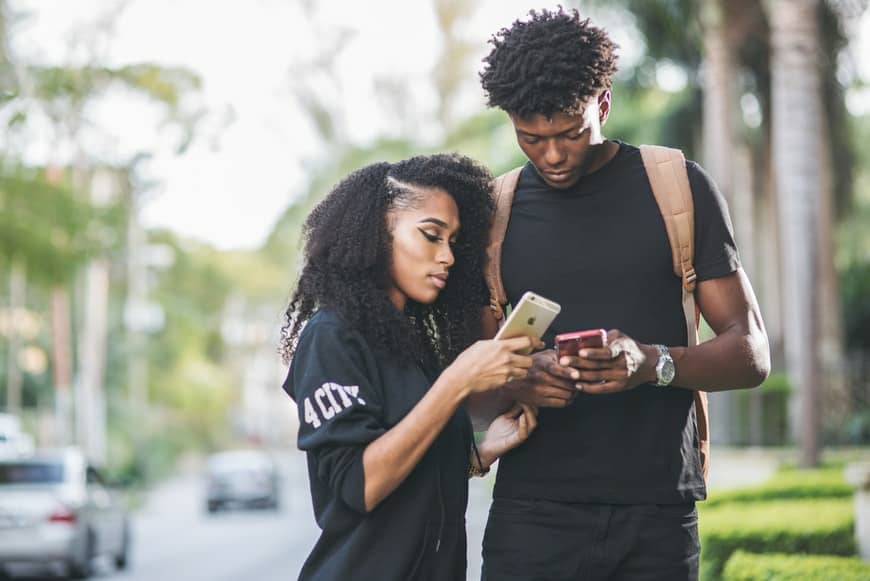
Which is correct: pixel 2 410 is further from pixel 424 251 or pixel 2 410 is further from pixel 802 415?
pixel 424 251

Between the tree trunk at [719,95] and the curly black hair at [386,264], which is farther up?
the tree trunk at [719,95]

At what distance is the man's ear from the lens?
11.6 ft

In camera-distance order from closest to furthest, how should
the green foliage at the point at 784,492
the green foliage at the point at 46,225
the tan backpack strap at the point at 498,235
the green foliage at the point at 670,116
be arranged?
the tan backpack strap at the point at 498,235 → the green foliage at the point at 784,492 → the green foliage at the point at 46,225 → the green foliage at the point at 670,116

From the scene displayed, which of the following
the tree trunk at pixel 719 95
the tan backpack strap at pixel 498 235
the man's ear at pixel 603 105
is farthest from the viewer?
the tree trunk at pixel 719 95

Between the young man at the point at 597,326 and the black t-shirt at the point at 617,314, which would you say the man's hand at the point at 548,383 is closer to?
the young man at the point at 597,326

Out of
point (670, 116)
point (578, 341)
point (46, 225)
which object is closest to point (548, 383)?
point (578, 341)

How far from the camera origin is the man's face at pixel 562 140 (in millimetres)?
3416

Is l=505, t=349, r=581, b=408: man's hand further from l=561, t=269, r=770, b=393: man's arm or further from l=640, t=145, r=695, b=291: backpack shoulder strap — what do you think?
l=640, t=145, r=695, b=291: backpack shoulder strap

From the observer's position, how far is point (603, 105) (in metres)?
3.58

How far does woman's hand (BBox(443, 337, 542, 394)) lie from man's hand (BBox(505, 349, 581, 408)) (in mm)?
131

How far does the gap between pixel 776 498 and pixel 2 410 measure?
39.9m

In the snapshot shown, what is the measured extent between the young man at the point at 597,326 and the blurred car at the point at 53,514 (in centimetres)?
1344

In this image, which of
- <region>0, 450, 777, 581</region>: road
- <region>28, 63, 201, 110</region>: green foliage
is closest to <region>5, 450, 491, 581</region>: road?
<region>0, 450, 777, 581</region>: road

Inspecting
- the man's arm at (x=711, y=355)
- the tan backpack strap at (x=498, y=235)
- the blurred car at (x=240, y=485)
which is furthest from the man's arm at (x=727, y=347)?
the blurred car at (x=240, y=485)
